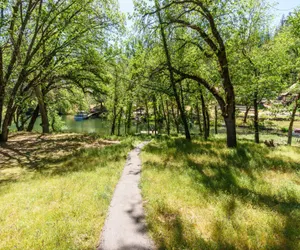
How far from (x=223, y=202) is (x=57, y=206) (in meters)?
4.70

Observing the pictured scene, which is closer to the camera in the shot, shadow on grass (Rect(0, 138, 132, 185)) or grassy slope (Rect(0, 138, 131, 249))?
grassy slope (Rect(0, 138, 131, 249))

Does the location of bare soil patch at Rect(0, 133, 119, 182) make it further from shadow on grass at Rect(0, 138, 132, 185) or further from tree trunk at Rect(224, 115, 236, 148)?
tree trunk at Rect(224, 115, 236, 148)

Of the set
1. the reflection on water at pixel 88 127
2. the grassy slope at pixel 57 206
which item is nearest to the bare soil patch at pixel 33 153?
the grassy slope at pixel 57 206

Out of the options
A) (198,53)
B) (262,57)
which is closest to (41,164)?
(198,53)

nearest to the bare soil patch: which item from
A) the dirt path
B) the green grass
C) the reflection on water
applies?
the green grass

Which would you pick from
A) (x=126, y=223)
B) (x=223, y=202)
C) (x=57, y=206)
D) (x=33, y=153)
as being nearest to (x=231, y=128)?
(x=223, y=202)

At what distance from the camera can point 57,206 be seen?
20.2 feet

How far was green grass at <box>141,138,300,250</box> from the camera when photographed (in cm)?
454

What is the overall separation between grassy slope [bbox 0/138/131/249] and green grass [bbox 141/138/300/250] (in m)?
1.42

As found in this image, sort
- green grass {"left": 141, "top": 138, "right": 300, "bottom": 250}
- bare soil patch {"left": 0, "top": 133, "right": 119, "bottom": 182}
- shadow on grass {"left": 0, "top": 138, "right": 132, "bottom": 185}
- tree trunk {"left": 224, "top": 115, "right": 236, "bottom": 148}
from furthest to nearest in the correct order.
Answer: tree trunk {"left": 224, "top": 115, "right": 236, "bottom": 148} < bare soil patch {"left": 0, "top": 133, "right": 119, "bottom": 182} < shadow on grass {"left": 0, "top": 138, "right": 132, "bottom": 185} < green grass {"left": 141, "top": 138, "right": 300, "bottom": 250}

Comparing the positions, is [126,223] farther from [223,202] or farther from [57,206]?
[223,202]

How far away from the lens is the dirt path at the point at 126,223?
456 centimetres

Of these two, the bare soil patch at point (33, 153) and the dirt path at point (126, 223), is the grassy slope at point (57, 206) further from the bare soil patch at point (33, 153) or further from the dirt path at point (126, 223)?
the bare soil patch at point (33, 153)

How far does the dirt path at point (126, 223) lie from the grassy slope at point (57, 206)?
0.75 feet
